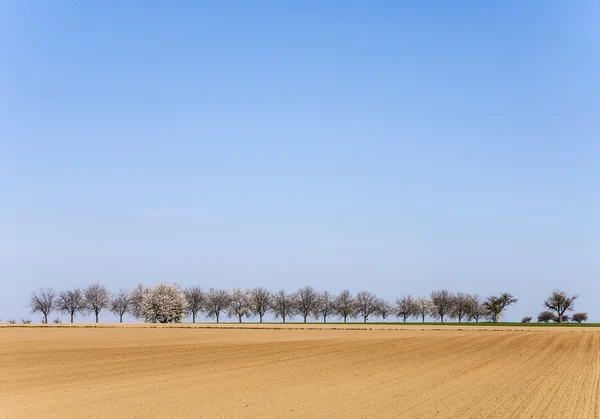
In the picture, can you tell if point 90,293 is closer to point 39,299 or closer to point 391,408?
point 39,299

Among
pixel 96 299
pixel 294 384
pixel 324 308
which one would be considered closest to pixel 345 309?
pixel 324 308

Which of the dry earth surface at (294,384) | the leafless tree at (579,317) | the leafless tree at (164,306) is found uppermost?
the dry earth surface at (294,384)

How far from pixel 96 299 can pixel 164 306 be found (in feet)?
119

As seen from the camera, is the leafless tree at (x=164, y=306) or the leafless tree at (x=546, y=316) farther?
the leafless tree at (x=546, y=316)

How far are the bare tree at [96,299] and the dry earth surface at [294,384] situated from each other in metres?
138

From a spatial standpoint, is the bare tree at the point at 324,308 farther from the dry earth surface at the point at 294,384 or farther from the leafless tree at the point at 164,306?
the dry earth surface at the point at 294,384

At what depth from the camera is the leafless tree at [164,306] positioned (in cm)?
15388

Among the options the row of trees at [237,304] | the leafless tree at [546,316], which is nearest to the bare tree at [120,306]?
the row of trees at [237,304]

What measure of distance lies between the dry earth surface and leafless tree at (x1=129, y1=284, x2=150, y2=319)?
436ft

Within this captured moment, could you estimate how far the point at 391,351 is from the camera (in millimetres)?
47000

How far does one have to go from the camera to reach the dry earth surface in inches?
804

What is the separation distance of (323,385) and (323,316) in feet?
564

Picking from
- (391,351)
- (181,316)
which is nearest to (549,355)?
(391,351)

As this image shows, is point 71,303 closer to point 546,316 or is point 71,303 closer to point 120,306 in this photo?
point 120,306
